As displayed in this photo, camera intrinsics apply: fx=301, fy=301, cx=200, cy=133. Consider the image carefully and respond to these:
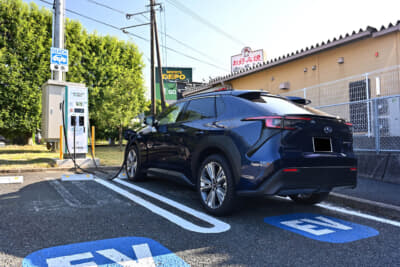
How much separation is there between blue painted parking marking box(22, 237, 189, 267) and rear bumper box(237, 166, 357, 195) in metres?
1.24

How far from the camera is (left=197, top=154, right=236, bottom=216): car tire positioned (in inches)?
143

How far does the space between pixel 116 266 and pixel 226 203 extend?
1606 mm

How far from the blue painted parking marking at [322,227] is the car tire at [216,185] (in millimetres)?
580

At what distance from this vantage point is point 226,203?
3.64 metres

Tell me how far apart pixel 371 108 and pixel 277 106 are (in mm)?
4272

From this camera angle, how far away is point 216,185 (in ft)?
12.8

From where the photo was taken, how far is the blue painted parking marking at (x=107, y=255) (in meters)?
2.45

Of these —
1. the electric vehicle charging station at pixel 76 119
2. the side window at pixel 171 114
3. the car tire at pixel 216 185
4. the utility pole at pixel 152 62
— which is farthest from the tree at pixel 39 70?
the car tire at pixel 216 185

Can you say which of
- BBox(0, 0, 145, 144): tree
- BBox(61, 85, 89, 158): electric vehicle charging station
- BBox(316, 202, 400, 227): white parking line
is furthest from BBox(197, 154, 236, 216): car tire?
BBox(0, 0, 145, 144): tree

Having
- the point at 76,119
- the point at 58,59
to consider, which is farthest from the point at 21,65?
the point at 76,119

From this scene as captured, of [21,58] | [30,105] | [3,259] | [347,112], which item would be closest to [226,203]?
[3,259]

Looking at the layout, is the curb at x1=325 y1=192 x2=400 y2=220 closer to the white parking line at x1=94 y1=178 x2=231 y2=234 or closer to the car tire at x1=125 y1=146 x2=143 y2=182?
the white parking line at x1=94 y1=178 x2=231 y2=234

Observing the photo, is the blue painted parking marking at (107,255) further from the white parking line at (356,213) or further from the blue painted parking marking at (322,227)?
the white parking line at (356,213)

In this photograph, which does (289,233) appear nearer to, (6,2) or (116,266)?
(116,266)
